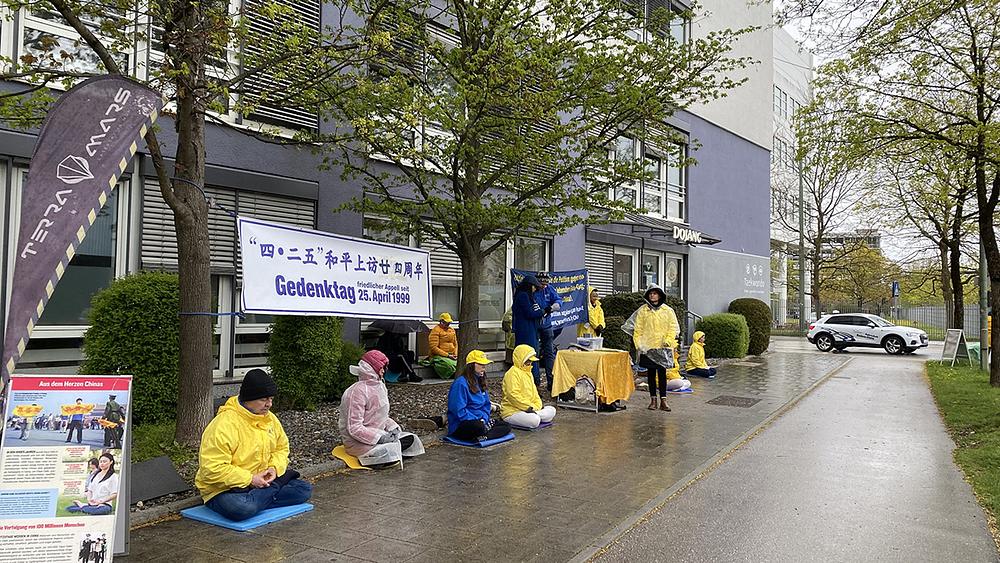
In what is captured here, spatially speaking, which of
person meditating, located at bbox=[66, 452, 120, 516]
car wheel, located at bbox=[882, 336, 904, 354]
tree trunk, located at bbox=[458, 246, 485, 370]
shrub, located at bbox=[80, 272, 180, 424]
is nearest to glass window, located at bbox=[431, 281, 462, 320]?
tree trunk, located at bbox=[458, 246, 485, 370]

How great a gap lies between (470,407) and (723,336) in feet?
45.3

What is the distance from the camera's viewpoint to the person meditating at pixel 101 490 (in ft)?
12.5

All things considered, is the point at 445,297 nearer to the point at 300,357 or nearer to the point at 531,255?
the point at 531,255

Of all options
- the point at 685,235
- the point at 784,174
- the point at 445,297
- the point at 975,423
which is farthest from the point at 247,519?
the point at 784,174

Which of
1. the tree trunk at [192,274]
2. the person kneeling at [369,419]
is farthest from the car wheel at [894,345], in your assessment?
the tree trunk at [192,274]

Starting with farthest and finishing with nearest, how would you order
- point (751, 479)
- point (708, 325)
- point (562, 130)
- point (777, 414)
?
point (708, 325), point (777, 414), point (562, 130), point (751, 479)

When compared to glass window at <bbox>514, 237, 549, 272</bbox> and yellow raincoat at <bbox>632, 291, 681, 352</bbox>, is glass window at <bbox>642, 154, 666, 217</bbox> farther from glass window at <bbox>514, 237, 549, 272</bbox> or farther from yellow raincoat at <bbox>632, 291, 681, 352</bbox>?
yellow raincoat at <bbox>632, 291, 681, 352</bbox>

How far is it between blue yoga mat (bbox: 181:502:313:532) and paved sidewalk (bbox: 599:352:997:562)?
238cm

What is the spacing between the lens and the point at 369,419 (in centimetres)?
687

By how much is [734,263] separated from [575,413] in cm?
1553

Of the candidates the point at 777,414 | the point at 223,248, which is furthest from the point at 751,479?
the point at 223,248

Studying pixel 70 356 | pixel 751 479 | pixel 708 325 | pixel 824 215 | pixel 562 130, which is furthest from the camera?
pixel 824 215

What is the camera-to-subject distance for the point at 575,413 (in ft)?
34.0

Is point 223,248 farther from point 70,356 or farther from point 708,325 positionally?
point 708,325
